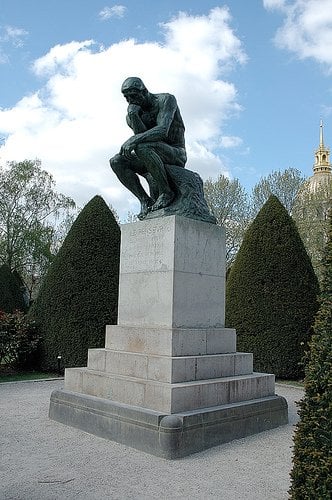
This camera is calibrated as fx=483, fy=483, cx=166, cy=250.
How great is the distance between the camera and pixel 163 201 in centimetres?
734

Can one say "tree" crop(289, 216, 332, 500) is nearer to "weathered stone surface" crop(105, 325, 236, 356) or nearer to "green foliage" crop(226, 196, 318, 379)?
"weathered stone surface" crop(105, 325, 236, 356)

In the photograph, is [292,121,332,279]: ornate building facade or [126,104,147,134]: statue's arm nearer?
[126,104,147,134]: statue's arm

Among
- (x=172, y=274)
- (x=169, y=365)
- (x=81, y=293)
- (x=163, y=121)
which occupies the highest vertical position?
(x=163, y=121)

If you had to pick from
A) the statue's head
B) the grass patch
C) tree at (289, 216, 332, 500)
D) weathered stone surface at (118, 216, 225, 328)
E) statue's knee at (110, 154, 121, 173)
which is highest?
the statue's head

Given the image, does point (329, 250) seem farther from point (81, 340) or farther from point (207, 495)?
point (81, 340)

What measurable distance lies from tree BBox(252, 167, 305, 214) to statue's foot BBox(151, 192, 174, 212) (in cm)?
2589

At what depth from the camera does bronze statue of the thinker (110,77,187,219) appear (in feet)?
23.1

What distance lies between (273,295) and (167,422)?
7.93 metres

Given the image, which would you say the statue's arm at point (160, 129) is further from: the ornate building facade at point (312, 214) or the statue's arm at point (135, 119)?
the ornate building facade at point (312, 214)

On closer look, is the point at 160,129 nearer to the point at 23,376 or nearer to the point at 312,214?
the point at 23,376

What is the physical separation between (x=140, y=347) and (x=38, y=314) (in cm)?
738

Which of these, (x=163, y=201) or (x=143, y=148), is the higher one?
(x=143, y=148)

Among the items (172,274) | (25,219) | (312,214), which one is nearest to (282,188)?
(312,214)

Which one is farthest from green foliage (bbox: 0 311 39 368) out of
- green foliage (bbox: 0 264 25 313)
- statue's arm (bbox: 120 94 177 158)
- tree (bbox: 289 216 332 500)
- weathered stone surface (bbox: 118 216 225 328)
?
tree (bbox: 289 216 332 500)
